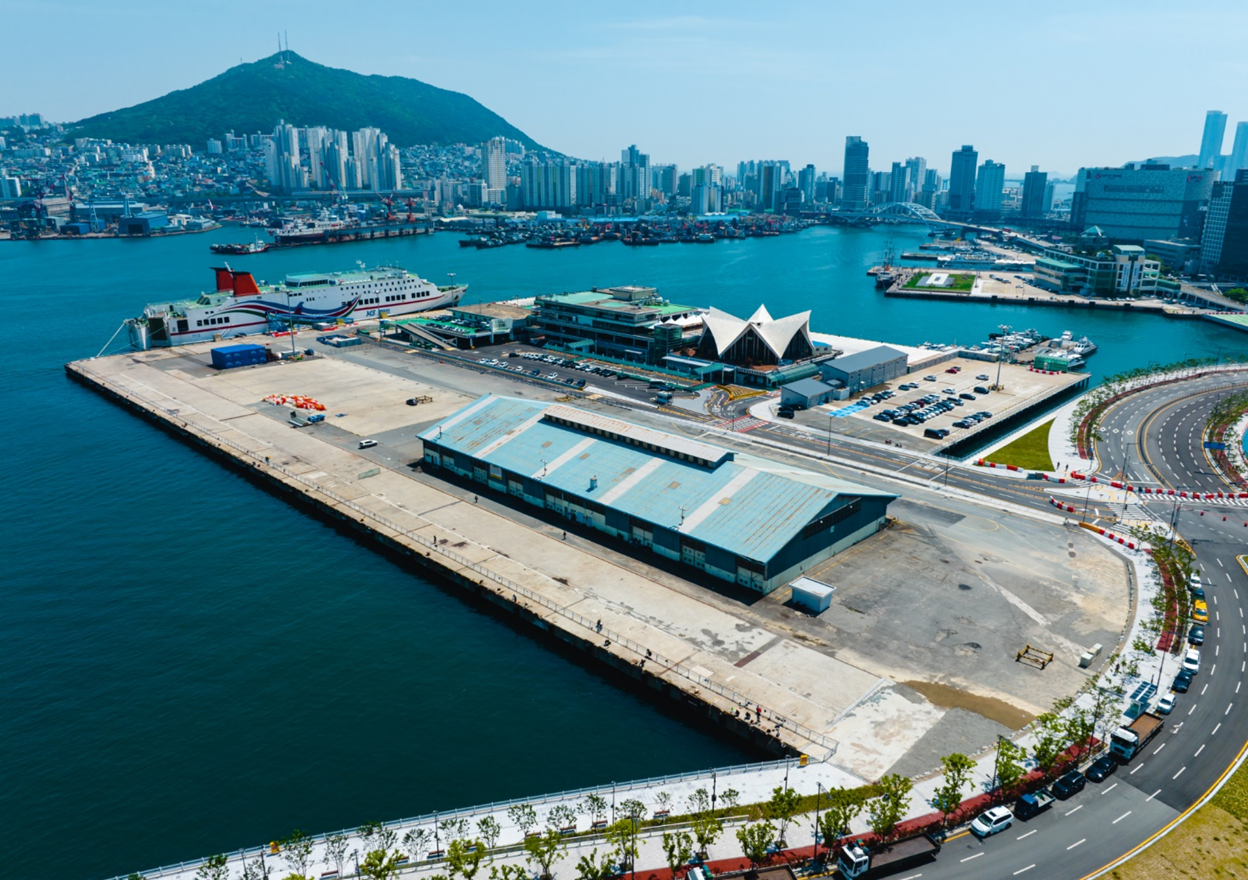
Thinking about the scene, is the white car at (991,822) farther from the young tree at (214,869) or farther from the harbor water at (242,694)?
the young tree at (214,869)

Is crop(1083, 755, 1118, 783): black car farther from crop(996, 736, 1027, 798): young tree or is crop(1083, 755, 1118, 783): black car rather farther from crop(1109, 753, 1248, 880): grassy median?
crop(1109, 753, 1248, 880): grassy median

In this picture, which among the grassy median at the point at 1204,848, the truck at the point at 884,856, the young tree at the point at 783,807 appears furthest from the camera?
the young tree at the point at 783,807

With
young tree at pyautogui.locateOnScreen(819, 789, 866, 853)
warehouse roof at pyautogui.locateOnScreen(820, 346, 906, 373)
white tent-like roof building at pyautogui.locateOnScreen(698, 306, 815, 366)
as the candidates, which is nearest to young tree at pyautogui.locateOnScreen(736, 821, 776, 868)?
young tree at pyautogui.locateOnScreen(819, 789, 866, 853)

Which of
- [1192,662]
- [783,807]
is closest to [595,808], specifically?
[783,807]

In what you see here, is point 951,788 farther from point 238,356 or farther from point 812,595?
point 238,356

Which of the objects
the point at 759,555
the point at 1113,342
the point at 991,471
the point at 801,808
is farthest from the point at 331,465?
the point at 1113,342

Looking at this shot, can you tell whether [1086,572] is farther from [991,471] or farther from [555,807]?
[555,807]

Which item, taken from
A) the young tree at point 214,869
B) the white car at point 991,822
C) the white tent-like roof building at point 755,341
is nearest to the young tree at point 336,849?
the young tree at point 214,869
